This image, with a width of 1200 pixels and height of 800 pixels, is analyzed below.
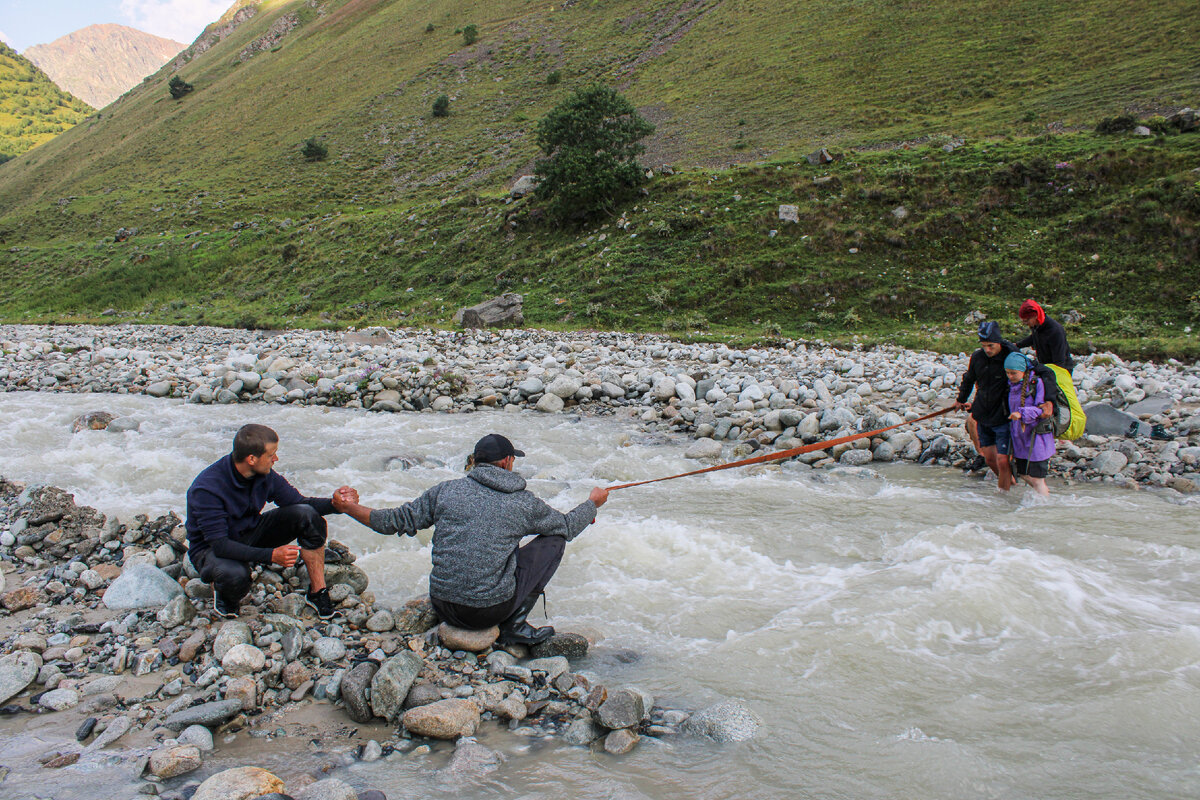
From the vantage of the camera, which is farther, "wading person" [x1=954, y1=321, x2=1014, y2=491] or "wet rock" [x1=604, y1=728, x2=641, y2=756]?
"wading person" [x1=954, y1=321, x2=1014, y2=491]

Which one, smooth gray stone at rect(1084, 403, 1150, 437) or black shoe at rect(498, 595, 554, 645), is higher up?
smooth gray stone at rect(1084, 403, 1150, 437)

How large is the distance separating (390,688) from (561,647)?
114cm

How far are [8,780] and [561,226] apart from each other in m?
22.7

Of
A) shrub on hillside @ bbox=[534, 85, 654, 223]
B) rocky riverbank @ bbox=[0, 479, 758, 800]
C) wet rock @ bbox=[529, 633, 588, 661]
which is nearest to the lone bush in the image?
shrub on hillside @ bbox=[534, 85, 654, 223]

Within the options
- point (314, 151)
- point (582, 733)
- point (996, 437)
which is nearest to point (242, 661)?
point (582, 733)

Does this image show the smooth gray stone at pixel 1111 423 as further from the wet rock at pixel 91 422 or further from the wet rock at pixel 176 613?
the wet rock at pixel 91 422

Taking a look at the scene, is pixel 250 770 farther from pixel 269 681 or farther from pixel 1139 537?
pixel 1139 537

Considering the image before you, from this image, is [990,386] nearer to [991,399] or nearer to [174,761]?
[991,399]

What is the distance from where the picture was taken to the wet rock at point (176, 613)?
4328 mm

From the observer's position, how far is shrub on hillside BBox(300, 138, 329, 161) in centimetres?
4649

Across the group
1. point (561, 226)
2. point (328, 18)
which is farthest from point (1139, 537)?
point (328, 18)

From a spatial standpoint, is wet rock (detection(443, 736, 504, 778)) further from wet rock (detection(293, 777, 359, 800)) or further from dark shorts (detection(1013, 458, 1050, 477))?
dark shorts (detection(1013, 458, 1050, 477))

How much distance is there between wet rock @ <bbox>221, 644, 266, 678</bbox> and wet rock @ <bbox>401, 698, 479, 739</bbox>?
41.9 inches

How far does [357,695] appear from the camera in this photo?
11.7ft
